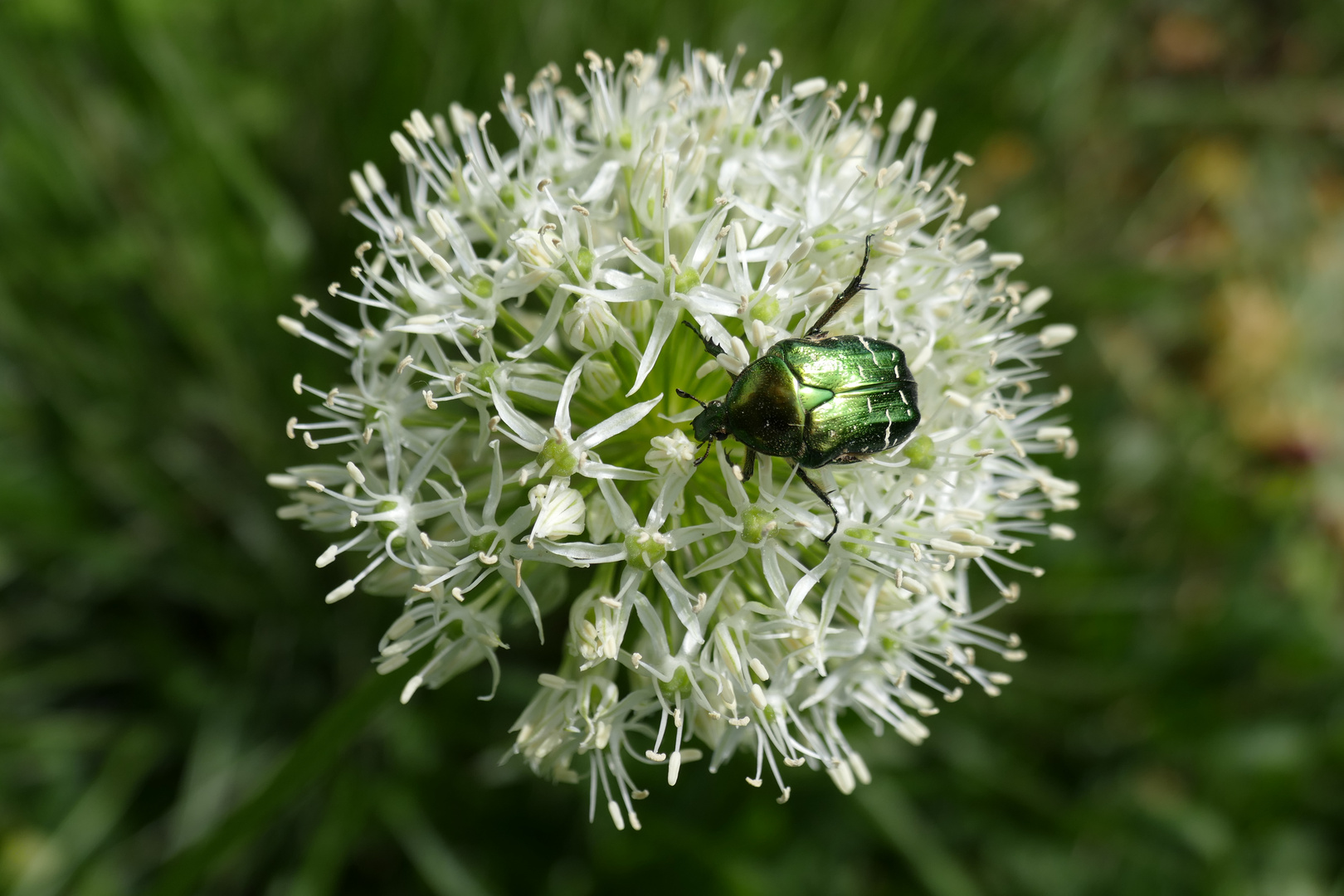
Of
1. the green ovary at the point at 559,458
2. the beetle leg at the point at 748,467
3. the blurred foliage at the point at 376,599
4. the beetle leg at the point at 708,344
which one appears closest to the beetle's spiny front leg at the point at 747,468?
the beetle leg at the point at 748,467

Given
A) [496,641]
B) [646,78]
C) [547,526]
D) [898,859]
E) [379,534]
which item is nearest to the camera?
[547,526]

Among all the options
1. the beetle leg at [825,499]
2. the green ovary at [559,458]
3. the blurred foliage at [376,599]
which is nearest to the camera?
the green ovary at [559,458]

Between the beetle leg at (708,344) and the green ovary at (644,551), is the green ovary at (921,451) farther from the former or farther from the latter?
the green ovary at (644,551)

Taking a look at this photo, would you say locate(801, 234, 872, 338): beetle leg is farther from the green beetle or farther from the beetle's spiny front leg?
the beetle's spiny front leg

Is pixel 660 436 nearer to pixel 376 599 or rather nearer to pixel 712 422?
pixel 712 422

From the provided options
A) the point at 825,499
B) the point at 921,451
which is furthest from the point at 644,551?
the point at 921,451

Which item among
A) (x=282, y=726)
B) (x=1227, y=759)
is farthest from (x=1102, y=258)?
(x=282, y=726)

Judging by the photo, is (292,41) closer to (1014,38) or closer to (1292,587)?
(1014,38)
